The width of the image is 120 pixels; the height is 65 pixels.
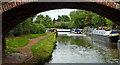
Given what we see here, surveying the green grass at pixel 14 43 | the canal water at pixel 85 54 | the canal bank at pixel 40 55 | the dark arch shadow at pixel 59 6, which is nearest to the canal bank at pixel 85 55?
the canal water at pixel 85 54

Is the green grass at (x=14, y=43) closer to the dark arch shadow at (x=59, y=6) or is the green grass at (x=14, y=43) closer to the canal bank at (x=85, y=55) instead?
the canal bank at (x=85, y=55)

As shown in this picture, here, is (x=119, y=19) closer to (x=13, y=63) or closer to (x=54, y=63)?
(x=54, y=63)

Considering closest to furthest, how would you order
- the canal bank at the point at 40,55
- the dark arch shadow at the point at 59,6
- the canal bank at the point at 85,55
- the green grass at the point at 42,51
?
the dark arch shadow at the point at 59,6 → the canal bank at the point at 40,55 → the green grass at the point at 42,51 → the canal bank at the point at 85,55

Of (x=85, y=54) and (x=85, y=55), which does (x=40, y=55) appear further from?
(x=85, y=54)

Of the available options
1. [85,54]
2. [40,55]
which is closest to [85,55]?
[85,54]

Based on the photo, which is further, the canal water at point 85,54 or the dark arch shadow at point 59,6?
the canal water at point 85,54

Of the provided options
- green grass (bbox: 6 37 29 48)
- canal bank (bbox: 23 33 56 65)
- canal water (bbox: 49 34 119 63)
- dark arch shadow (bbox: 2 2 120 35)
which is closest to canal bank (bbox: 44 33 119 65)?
canal water (bbox: 49 34 119 63)

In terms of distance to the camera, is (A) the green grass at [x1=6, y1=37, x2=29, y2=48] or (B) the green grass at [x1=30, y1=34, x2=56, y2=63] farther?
(A) the green grass at [x1=6, y1=37, x2=29, y2=48]

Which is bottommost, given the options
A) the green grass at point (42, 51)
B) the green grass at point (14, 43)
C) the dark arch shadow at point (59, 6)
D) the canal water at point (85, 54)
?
the canal water at point (85, 54)

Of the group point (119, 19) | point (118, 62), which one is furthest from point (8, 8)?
point (118, 62)

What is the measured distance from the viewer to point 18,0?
6.57 m

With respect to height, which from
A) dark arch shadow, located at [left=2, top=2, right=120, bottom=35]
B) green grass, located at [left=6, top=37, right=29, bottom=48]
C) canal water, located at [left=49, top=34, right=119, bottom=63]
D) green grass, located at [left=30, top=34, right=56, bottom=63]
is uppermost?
dark arch shadow, located at [left=2, top=2, right=120, bottom=35]

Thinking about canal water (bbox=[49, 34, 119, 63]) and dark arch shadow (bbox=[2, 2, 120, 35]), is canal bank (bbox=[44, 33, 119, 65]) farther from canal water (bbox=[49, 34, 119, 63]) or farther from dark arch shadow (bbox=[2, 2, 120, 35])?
dark arch shadow (bbox=[2, 2, 120, 35])

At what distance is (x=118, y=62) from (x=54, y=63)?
194 inches
